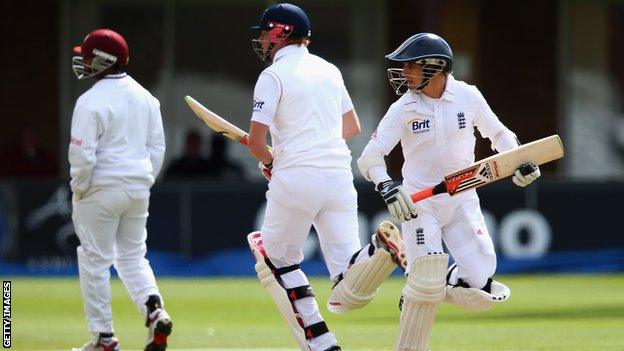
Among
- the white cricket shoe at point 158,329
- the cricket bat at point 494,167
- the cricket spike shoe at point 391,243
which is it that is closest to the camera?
the cricket bat at point 494,167

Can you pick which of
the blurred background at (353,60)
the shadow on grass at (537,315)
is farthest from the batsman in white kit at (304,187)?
the blurred background at (353,60)

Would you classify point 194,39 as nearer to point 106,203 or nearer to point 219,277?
point 219,277

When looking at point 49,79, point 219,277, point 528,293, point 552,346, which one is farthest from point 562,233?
point 49,79

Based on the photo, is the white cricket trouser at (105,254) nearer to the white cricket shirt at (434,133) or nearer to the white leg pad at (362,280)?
the white leg pad at (362,280)

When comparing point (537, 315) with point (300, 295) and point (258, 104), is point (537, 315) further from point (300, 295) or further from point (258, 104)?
point (258, 104)

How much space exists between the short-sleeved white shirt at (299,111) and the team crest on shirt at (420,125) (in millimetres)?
355

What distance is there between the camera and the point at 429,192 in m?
6.76

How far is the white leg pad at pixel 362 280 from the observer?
690 cm

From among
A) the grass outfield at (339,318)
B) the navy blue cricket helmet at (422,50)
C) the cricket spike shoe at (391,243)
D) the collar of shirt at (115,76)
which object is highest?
the navy blue cricket helmet at (422,50)

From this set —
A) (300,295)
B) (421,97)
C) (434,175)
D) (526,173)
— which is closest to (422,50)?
(421,97)

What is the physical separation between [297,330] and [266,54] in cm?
137

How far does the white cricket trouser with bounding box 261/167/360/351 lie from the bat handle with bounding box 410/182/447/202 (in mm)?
354

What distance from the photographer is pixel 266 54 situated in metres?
7.15

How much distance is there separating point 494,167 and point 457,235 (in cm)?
40
